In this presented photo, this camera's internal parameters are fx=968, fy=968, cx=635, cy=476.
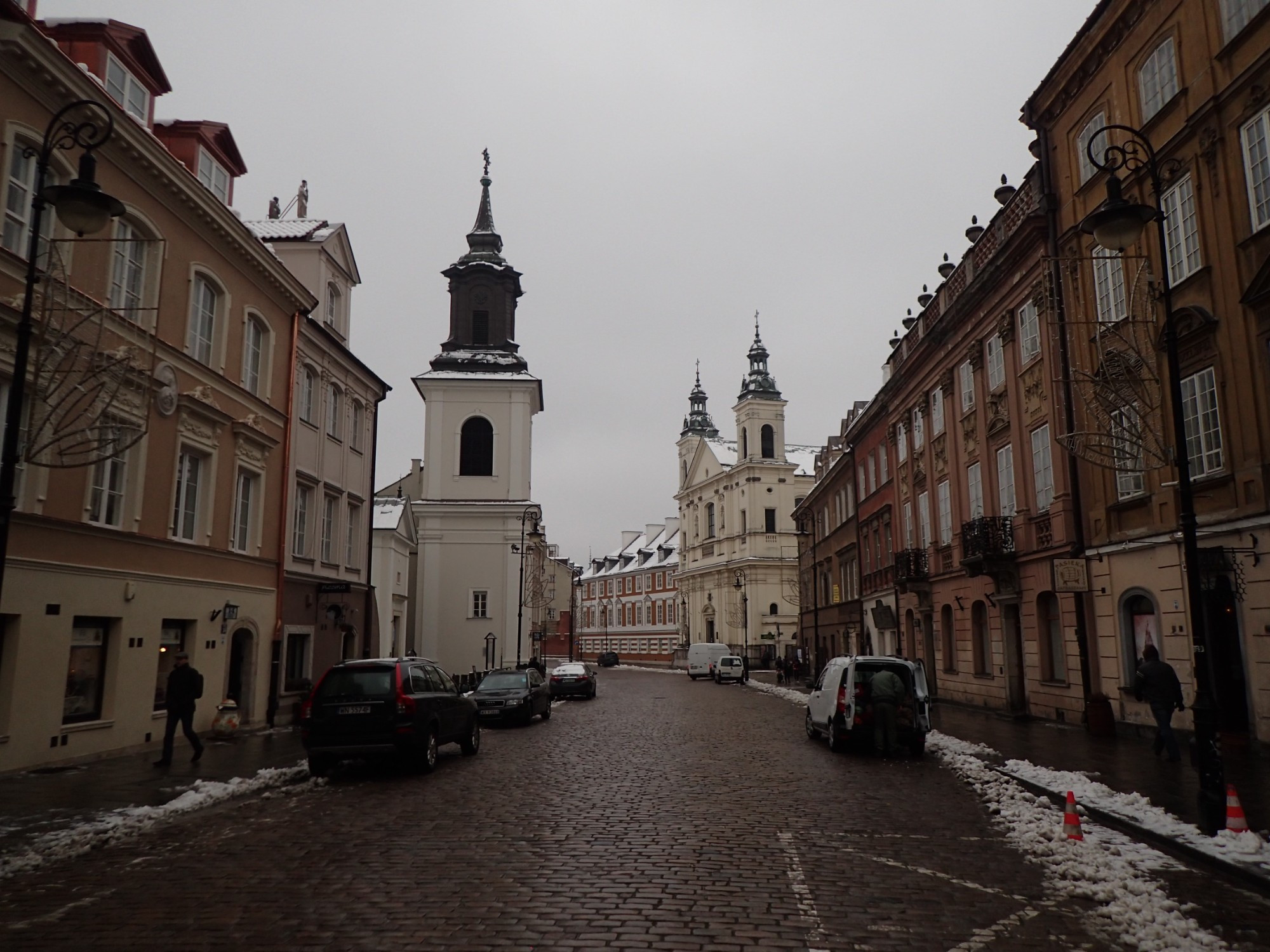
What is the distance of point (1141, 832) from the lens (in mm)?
9164

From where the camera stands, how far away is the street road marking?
6.10 metres

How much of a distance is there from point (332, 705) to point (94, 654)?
17.0 feet

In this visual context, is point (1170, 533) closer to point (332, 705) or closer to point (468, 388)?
point (332, 705)

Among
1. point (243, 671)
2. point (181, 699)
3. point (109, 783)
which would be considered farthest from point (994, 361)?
point (109, 783)

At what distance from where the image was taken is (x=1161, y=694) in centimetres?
1435

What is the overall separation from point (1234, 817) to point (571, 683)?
104ft

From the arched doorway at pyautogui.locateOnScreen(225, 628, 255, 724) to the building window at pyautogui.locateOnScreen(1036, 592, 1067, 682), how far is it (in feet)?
59.8

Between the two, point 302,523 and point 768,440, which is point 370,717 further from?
point 768,440

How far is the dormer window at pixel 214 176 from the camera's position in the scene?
20.5 meters

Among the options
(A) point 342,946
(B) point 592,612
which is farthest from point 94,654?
(B) point 592,612

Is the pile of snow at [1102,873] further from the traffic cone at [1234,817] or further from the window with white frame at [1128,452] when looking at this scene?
the window with white frame at [1128,452]

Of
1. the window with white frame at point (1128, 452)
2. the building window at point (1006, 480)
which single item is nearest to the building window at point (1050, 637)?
the building window at point (1006, 480)

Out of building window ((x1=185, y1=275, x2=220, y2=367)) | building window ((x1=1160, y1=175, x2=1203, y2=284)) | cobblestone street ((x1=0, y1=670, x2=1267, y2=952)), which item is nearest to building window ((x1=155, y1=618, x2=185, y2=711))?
building window ((x1=185, y1=275, x2=220, y2=367))

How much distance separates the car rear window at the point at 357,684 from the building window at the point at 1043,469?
15.3 metres
